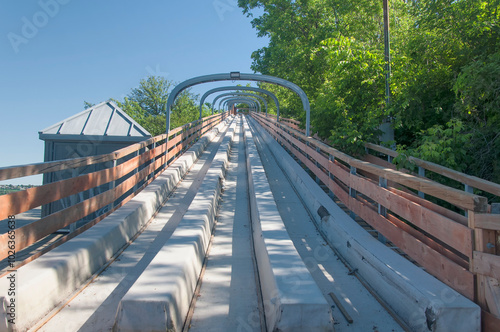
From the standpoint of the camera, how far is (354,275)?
4324mm

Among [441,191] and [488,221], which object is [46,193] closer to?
[441,191]

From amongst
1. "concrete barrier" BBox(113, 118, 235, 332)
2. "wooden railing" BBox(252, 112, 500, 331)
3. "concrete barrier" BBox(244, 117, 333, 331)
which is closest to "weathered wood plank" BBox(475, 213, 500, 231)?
"wooden railing" BBox(252, 112, 500, 331)

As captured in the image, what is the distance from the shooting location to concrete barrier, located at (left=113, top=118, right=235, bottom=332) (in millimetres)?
2836

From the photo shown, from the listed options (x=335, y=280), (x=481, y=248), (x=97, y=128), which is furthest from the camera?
(x=97, y=128)

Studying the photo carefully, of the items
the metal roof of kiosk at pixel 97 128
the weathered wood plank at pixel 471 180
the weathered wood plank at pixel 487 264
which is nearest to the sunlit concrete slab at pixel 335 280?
the weathered wood plank at pixel 487 264

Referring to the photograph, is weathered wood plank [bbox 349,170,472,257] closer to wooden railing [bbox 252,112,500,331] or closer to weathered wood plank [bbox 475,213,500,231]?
wooden railing [bbox 252,112,500,331]

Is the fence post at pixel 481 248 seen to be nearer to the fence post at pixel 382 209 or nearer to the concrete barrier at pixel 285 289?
the concrete barrier at pixel 285 289

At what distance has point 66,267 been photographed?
11.8 ft

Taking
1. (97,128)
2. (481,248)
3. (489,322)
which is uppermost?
(97,128)

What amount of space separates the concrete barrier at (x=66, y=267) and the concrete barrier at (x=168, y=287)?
0.82m

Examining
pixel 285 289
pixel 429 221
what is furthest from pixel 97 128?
pixel 429 221

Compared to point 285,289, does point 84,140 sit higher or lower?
higher

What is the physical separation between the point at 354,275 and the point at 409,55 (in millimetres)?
6825

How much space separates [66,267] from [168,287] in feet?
4.14
